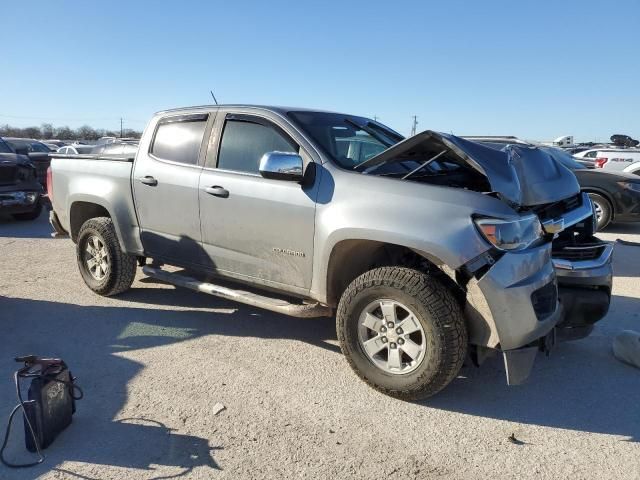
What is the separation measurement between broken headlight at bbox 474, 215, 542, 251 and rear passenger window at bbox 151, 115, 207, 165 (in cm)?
263

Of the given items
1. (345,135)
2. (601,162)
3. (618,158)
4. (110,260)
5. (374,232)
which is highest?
(345,135)

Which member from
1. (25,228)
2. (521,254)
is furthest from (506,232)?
(25,228)

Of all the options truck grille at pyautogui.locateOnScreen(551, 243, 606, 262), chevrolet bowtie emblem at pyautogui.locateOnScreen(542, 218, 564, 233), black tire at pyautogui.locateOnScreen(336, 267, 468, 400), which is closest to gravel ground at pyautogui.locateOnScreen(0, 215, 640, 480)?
black tire at pyautogui.locateOnScreen(336, 267, 468, 400)

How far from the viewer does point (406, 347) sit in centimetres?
331

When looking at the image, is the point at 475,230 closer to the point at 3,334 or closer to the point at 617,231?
the point at 3,334

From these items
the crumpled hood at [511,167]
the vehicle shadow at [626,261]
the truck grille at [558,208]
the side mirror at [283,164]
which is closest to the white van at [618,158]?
the vehicle shadow at [626,261]

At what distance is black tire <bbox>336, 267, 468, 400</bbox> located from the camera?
3111 mm

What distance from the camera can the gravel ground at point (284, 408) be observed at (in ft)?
8.92

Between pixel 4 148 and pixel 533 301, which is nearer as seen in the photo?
pixel 533 301

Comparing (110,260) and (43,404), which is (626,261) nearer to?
(110,260)

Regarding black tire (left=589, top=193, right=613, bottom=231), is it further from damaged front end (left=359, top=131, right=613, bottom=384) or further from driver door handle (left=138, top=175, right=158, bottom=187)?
driver door handle (left=138, top=175, right=158, bottom=187)

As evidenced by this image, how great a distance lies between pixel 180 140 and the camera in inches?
186

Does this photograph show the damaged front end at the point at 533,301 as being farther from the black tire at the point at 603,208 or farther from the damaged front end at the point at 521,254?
the black tire at the point at 603,208

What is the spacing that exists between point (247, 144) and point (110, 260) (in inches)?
81.6
